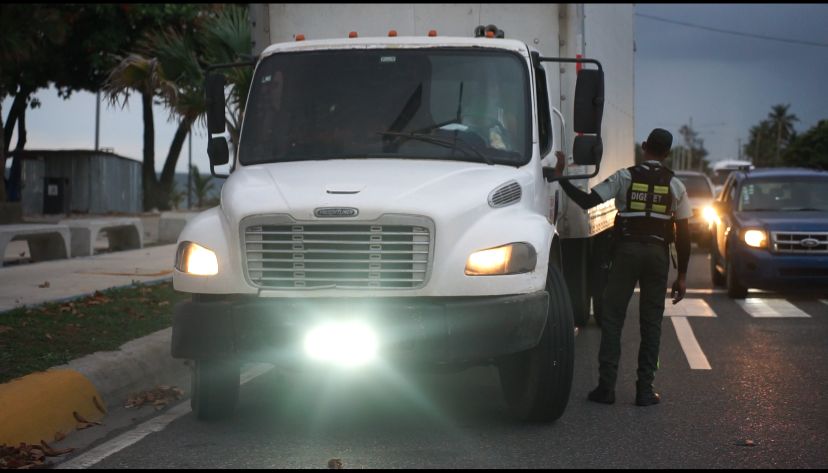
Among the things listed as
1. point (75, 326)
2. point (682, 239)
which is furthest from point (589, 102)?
point (75, 326)

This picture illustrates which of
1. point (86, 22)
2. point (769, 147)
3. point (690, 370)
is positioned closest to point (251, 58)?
point (690, 370)

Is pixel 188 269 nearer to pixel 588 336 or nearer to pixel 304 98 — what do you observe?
pixel 304 98

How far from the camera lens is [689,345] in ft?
37.1

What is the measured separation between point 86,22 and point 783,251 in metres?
26.0

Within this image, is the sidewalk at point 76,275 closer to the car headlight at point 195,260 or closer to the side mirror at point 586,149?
the car headlight at point 195,260

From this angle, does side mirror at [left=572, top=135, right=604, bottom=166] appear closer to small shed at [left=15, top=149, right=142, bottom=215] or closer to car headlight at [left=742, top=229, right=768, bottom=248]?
car headlight at [left=742, top=229, right=768, bottom=248]

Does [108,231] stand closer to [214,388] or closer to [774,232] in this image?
Answer: [774,232]

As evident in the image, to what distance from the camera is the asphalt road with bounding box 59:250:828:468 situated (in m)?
6.43

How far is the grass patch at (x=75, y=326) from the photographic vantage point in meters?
8.62

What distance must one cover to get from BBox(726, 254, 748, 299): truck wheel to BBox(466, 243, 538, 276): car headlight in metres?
9.31

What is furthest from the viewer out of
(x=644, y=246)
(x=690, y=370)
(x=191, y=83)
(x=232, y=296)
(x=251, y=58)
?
(x=191, y=83)

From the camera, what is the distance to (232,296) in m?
7.07

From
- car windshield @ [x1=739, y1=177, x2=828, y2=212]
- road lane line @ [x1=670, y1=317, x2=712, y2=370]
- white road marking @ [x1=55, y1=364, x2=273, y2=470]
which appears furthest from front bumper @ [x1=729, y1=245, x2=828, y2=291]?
white road marking @ [x1=55, y1=364, x2=273, y2=470]

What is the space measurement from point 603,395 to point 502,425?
3.60 ft
